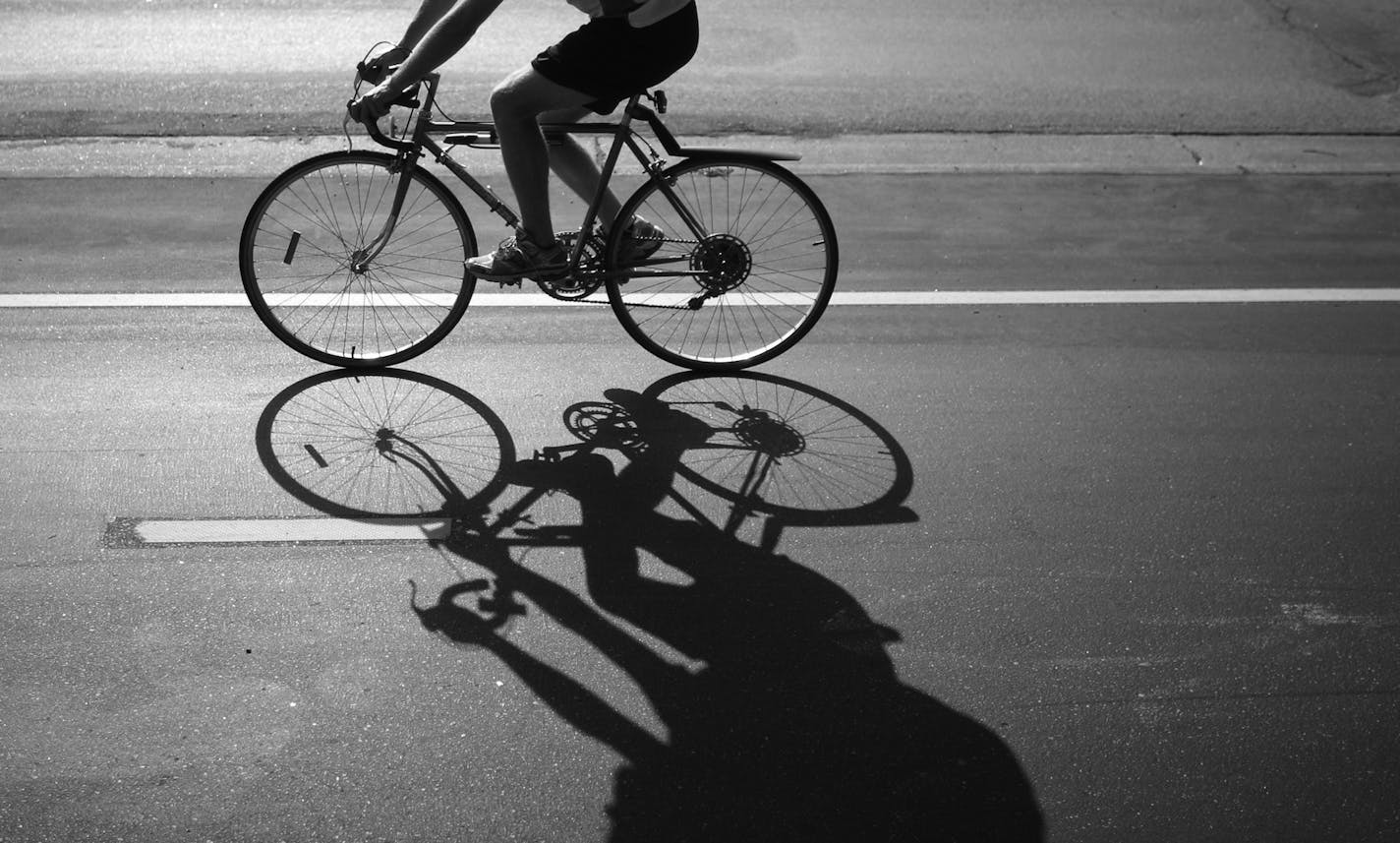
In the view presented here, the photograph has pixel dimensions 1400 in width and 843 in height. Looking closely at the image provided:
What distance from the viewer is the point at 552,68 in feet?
15.7

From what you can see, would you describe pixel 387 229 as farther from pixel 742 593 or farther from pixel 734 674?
pixel 734 674

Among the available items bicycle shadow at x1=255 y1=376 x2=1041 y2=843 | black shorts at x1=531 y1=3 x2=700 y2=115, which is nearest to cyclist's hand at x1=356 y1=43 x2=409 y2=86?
black shorts at x1=531 y1=3 x2=700 y2=115

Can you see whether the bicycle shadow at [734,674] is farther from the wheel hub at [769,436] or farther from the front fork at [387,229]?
the front fork at [387,229]

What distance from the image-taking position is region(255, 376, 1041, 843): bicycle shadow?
341 cm

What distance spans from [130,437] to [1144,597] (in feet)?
11.6

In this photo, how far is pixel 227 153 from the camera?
24.5 feet

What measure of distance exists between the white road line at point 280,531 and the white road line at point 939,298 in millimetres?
1545

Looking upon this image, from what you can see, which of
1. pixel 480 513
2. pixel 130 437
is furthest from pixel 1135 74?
pixel 130 437

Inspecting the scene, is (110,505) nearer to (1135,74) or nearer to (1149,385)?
(1149,385)

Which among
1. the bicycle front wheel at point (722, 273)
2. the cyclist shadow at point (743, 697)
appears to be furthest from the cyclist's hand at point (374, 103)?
the cyclist shadow at point (743, 697)

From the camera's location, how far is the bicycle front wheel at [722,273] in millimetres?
5293

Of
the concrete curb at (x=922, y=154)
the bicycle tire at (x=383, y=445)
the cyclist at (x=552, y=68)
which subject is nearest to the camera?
the bicycle tire at (x=383, y=445)

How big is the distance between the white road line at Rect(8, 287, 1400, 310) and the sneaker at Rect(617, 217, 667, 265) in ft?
2.18

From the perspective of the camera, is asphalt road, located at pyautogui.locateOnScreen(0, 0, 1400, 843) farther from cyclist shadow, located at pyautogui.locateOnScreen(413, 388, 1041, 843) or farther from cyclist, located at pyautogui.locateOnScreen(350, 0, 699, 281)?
cyclist, located at pyautogui.locateOnScreen(350, 0, 699, 281)
